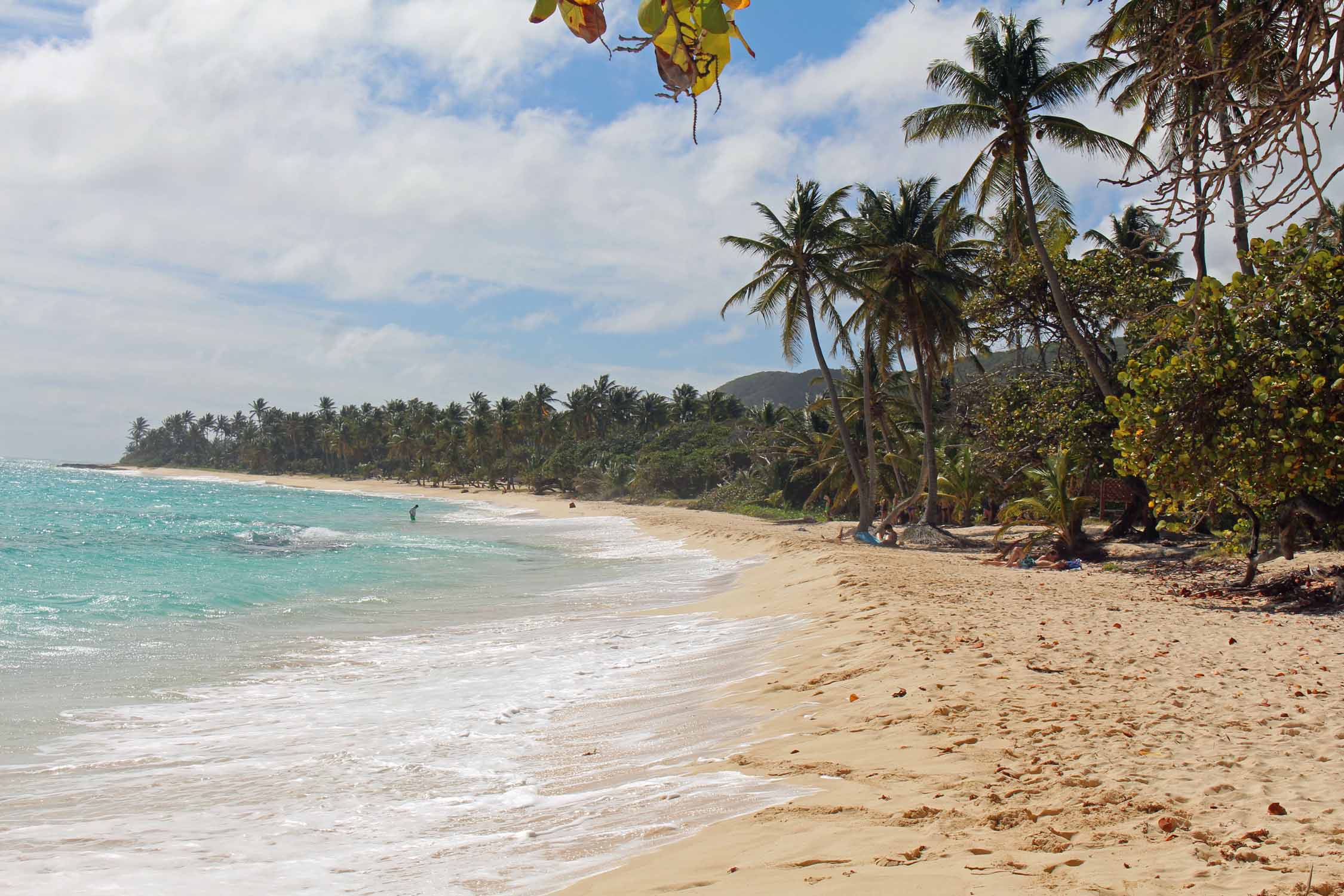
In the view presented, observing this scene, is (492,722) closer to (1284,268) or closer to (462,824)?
(462,824)

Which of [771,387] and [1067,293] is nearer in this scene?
[1067,293]

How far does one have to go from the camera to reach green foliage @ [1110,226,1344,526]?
8453 mm

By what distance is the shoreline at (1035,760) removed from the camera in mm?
2775

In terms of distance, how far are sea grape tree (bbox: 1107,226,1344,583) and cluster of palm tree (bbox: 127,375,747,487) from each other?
2341 inches

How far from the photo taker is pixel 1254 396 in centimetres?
893

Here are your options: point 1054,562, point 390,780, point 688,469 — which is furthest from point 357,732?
point 688,469

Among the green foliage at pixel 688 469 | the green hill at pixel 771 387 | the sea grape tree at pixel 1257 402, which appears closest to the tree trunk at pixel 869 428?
the sea grape tree at pixel 1257 402

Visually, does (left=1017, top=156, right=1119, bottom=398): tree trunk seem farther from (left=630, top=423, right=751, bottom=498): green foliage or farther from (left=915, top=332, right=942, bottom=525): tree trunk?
(left=630, top=423, right=751, bottom=498): green foliage

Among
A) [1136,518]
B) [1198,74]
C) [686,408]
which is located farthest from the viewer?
[686,408]

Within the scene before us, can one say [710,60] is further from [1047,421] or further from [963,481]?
[963,481]

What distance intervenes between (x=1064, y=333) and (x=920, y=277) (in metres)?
4.76

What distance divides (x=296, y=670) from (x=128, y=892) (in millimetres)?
4920

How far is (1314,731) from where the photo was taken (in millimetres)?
4035

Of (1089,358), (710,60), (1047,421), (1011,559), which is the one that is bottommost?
(1011,559)
